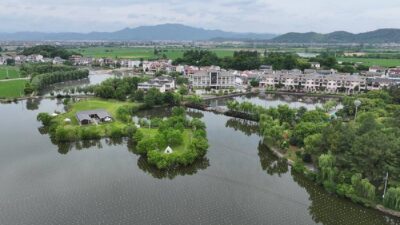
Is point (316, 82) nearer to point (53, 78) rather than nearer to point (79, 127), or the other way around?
point (79, 127)

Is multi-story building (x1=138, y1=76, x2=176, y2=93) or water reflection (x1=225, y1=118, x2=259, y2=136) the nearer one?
water reflection (x1=225, y1=118, x2=259, y2=136)

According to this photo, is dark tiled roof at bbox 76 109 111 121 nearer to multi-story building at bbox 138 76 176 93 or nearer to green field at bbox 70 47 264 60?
multi-story building at bbox 138 76 176 93

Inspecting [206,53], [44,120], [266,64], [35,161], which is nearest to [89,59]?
[206,53]

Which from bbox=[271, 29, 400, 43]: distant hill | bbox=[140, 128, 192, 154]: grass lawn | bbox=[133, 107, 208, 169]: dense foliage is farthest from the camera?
bbox=[271, 29, 400, 43]: distant hill

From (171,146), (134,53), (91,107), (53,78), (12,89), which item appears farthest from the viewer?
(134,53)

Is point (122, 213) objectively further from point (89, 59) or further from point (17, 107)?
point (89, 59)

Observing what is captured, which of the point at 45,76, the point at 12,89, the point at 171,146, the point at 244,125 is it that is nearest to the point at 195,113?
the point at 244,125

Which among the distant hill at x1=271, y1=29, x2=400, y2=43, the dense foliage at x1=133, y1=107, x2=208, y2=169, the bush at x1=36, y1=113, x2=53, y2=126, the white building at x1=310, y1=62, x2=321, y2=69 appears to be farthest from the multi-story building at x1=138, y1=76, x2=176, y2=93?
the distant hill at x1=271, y1=29, x2=400, y2=43
